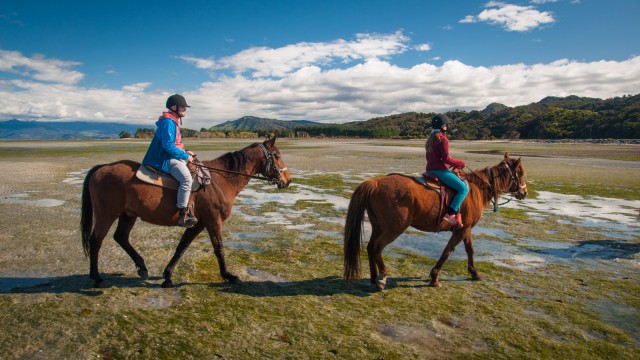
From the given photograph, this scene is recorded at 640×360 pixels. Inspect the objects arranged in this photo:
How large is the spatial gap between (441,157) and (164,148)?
4649mm

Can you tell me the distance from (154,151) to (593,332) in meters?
6.87

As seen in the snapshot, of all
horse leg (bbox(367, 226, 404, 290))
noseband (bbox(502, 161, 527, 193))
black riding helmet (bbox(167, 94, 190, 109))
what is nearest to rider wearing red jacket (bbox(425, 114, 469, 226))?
horse leg (bbox(367, 226, 404, 290))

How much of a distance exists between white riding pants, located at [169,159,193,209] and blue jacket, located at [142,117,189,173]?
99 millimetres

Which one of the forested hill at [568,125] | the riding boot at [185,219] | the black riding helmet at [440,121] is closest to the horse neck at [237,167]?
the riding boot at [185,219]

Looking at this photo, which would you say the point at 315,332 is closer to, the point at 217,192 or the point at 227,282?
the point at 227,282

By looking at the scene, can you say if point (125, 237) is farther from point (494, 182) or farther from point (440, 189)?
point (494, 182)

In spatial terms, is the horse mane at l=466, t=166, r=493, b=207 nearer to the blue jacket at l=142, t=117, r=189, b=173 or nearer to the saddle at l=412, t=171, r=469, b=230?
the saddle at l=412, t=171, r=469, b=230

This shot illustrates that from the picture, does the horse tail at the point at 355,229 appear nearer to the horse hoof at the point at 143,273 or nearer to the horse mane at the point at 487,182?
the horse mane at the point at 487,182

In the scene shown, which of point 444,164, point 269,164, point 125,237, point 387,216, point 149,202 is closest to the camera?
point 149,202

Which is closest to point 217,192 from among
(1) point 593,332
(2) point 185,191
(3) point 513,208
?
(2) point 185,191

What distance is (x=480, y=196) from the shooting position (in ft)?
23.8

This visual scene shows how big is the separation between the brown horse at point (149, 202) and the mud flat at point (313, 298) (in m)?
0.54

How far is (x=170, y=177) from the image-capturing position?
6.19m

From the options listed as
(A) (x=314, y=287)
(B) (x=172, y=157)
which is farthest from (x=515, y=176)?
(B) (x=172, y=157)
